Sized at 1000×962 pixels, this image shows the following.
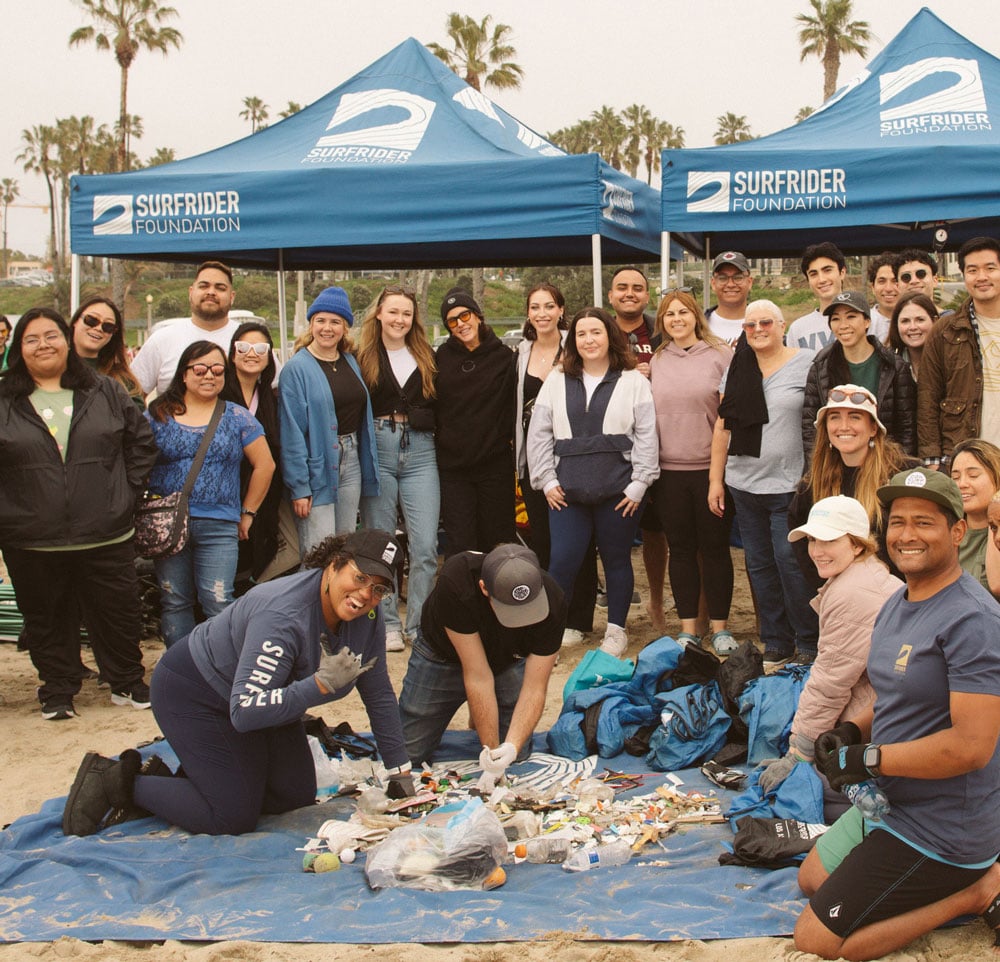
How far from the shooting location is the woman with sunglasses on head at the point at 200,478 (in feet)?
16.6

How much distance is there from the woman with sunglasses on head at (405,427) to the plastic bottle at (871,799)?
3.28 m

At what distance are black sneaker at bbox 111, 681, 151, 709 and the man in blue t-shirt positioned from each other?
3284 millimetres

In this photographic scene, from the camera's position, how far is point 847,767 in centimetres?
274

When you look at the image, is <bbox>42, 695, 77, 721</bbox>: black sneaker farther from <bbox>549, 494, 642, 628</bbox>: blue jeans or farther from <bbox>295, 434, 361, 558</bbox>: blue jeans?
<bbox>549, 494, 642, 628</bbox>: blue jeans

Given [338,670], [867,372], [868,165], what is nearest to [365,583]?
[338,670]

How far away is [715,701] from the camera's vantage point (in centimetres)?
425

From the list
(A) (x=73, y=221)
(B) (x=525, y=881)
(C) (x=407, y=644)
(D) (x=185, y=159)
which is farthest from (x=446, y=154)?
(B) (x=525, y=881)

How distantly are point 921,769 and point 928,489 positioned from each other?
0.67 meters

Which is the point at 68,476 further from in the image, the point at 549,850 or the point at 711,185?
the point at 711,185

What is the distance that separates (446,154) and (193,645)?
12.9ft

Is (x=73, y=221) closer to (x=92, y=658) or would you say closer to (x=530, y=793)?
(x=92, y=658)

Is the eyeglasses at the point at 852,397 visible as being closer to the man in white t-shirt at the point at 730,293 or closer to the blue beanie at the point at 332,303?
the man in white t-shirt at the point at 730,293

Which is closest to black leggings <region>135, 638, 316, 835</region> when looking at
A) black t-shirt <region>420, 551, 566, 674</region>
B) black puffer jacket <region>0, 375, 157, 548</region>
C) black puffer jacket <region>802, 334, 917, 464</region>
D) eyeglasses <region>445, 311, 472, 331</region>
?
black t-shirt <region>420, 551, 566, 674</region>

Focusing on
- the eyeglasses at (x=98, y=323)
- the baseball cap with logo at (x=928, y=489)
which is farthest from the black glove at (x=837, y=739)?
the eyeglasses at (x=98, y=323)
